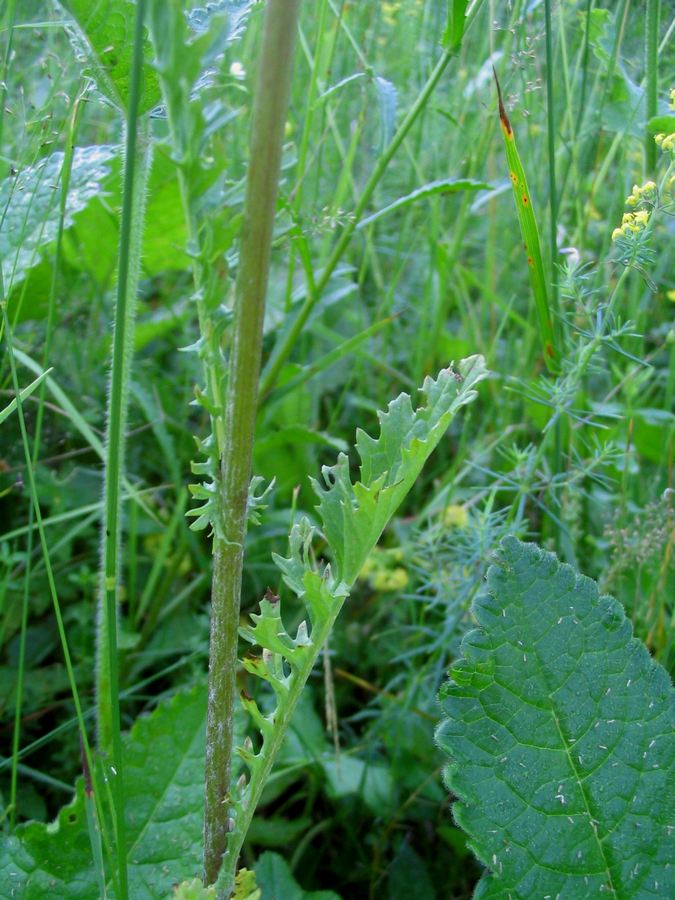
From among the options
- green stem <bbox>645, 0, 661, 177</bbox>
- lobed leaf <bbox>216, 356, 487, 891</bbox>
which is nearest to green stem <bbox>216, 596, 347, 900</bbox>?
lobed leaf <bbox>216, 356, 487, 891</bbox>

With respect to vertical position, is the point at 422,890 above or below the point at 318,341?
below

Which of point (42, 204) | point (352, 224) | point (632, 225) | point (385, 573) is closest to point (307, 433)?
point (385, 573)

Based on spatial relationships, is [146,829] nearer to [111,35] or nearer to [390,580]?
[390,580]

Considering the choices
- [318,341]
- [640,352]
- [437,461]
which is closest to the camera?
[640,352]

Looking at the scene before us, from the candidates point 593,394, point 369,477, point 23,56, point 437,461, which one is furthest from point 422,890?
point 23,56

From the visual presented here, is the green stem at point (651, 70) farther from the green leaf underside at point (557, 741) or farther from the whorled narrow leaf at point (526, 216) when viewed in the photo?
the green leaf underside at point (557, 741)

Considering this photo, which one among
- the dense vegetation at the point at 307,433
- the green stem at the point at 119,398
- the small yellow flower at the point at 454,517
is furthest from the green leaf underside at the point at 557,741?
the small yellow flower at the point at 454,517

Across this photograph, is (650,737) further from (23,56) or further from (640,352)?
(23,56)

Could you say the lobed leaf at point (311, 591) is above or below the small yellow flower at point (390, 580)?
above
